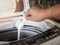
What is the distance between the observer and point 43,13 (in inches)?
47.2

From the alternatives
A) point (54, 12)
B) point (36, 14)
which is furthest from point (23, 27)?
point (54, 12)

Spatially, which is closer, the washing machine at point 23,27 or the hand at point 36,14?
the washing machine at point 23,27

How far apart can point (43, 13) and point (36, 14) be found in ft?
0.21

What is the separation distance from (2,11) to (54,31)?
0.54 meters

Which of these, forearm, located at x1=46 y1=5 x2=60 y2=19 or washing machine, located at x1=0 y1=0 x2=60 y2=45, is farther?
forearm, located at x1=46 y1=5 x2=60 y2=19

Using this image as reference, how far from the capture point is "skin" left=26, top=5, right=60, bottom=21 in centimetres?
118

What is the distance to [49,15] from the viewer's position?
120 cm

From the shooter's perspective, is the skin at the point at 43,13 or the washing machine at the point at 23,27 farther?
the skin at the point at 43,13

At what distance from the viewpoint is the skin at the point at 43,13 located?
118 centimetres

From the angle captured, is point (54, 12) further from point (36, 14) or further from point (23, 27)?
point (23, 27)

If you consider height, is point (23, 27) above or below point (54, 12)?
below

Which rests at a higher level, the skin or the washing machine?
the skin

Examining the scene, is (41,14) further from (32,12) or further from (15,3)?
(15,3)

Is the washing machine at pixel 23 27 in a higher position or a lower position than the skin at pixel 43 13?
lower
